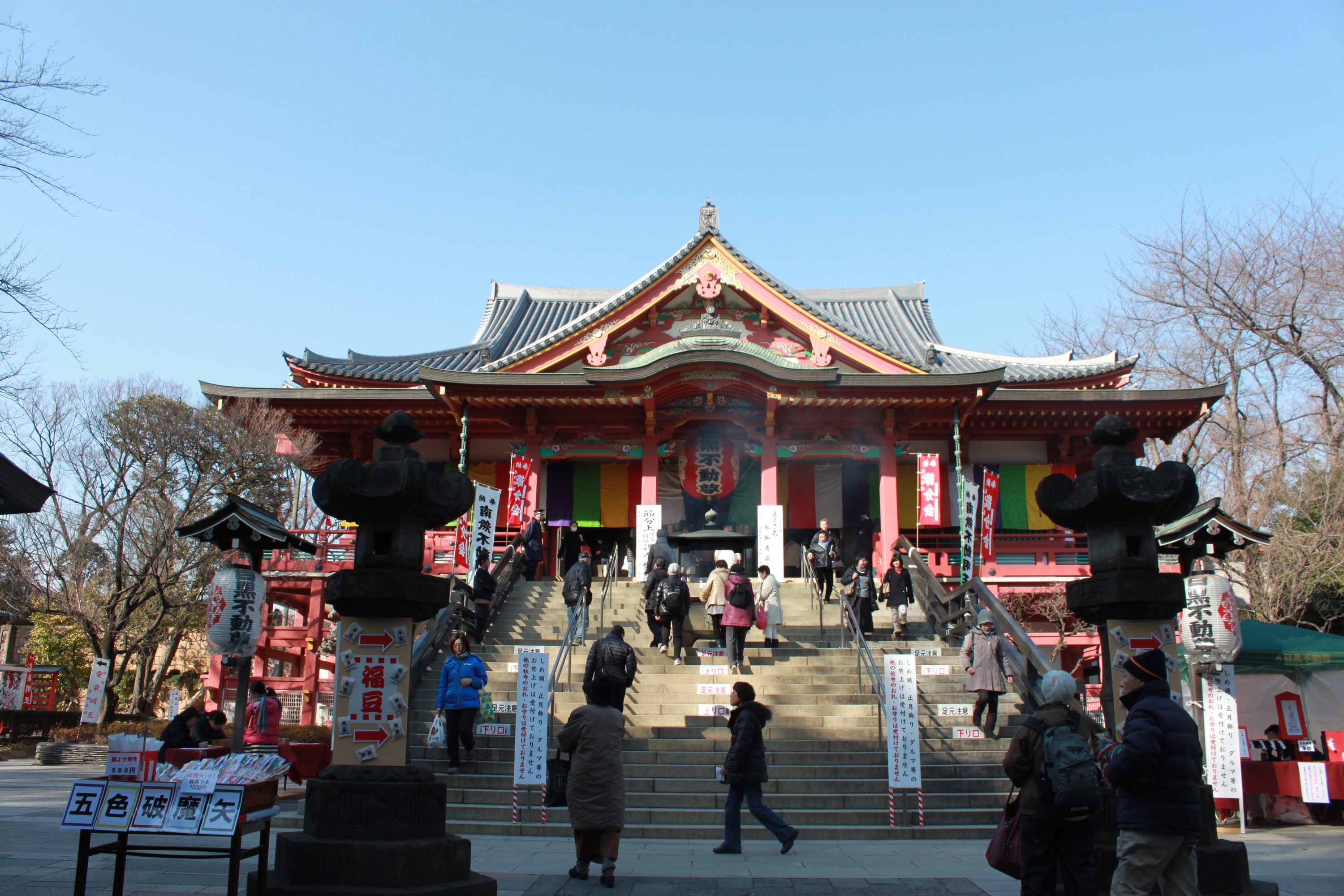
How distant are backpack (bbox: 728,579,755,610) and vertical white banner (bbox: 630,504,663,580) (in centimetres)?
552

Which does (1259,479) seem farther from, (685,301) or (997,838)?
(997,838)

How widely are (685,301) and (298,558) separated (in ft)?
31.4

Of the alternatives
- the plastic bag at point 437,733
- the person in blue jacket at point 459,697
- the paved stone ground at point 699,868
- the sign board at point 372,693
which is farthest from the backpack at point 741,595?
the sign board at point 372,693

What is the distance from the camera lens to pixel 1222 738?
10.2 m

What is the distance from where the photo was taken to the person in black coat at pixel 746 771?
25.0ft

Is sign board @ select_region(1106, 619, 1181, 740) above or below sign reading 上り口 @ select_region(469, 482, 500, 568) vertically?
below

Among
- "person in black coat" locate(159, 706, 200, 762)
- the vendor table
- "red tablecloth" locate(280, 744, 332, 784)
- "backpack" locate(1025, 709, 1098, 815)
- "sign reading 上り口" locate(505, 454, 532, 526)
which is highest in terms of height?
"sign reading 上り口" locate(505, 454, 532, 526)

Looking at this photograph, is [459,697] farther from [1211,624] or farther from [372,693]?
[1211,624]

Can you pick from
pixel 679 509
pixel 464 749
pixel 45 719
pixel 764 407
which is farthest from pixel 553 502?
pixel 45 719

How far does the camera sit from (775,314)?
66.4ft

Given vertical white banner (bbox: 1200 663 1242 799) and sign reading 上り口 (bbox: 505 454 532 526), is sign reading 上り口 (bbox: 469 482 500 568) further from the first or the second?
vertical white banner (bbox: 1200 663 1242 799)

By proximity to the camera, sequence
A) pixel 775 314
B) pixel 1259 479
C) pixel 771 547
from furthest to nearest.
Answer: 1. pixel 1259 479
2. pixel 775 314
3. pixel 771 547

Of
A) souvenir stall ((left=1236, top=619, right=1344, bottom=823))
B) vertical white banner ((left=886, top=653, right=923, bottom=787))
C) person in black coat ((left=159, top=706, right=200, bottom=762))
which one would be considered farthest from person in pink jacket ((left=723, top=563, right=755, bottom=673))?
person in black coat ((left=159, top=706, right=200, bottom=762))

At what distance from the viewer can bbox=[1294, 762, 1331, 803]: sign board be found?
10695 mm
